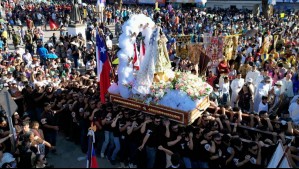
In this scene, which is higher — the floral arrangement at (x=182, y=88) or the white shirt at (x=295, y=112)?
the floral arrangement at (x=182, y=88)

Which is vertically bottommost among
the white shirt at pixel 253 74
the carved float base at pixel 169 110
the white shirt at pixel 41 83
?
the carved float base at pixel 169 110

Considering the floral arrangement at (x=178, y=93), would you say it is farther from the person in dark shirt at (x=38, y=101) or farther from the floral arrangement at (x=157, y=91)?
the person in dark shirt at (x=38, y=101)

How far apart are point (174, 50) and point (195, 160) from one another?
9.91m

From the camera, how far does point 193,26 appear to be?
24125mm

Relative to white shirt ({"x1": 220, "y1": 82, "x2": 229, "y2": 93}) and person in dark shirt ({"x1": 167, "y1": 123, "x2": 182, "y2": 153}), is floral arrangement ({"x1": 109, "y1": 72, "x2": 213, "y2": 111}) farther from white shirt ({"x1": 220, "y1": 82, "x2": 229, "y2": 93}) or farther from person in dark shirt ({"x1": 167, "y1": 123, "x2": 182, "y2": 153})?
white shirt ({"x1": 220, "y1": 82, "x2": 229, "y2": 93})

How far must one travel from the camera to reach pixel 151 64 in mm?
8906

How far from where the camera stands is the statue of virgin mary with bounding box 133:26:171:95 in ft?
29.2

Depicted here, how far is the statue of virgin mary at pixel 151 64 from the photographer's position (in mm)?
8914

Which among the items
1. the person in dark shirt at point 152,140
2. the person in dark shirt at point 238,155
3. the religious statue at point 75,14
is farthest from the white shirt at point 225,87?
the religious statue at point 75,14

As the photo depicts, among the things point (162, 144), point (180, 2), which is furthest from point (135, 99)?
point (180, 2)

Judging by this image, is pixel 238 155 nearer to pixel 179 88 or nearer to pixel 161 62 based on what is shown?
pixel 179 88

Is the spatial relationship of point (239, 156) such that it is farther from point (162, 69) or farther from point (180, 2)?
point (180, 2)

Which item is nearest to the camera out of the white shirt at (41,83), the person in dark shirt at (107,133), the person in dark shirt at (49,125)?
the person in dark shirt at (107,133)

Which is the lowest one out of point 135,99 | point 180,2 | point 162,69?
point 135,99
